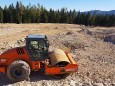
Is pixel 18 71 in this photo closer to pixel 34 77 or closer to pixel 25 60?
pixel 25 60

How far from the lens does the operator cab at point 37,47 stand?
1148 cm

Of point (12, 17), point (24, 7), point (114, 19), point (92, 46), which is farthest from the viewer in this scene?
point (114, 19)

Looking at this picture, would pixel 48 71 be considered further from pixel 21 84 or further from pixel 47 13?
pixel 47 13

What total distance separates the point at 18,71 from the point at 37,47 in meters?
1.46

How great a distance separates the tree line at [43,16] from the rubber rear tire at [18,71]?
A: 5273cm

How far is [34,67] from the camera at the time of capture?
1161 centimetres

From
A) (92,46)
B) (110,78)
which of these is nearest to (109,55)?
(92,46)

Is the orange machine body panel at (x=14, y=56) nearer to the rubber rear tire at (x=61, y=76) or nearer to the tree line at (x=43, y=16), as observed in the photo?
the rubber rear tire at (x=61, y=76)

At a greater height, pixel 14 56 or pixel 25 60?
pixel 14 56

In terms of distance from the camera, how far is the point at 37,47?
1160cm

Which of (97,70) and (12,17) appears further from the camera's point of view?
(12,17)

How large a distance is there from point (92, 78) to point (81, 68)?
1.51 metres

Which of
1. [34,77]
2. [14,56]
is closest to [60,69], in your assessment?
[34,77]

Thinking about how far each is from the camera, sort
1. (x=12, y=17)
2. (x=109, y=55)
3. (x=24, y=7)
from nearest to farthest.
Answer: (x=109, y=55)
(x=12, y=17)
(x=24, y=7)
